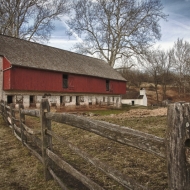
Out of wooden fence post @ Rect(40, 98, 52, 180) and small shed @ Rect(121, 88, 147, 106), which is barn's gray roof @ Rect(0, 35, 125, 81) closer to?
wooden fence post @ Rect(40, 98, 52, 180)

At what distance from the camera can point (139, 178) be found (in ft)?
11.9

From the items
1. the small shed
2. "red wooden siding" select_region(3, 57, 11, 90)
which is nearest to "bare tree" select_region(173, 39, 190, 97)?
the small shed

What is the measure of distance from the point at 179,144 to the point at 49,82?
20559mm

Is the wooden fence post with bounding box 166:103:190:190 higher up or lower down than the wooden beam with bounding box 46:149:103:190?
higher up

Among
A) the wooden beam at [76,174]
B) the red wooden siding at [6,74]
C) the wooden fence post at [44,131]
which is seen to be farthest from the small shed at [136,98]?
the wooden beam at [76,174]

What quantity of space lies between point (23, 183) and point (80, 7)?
119 feet

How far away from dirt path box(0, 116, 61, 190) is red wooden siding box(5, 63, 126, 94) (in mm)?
13215

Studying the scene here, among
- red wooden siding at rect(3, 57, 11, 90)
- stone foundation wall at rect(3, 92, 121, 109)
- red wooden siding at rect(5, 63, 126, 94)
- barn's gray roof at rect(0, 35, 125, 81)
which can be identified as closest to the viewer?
red wooden siding at rect(3, 57, 11, 90)

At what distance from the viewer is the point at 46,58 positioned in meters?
22.7

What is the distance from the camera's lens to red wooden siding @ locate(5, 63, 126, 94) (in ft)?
60.4

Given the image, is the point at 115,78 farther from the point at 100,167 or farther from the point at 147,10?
the point at 100,167

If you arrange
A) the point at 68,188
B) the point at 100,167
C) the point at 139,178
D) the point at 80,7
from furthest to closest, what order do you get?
the point at 80,7
the point at 139,178
the point at 68,188
the point at 100,167

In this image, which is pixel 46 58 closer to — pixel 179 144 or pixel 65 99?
pixel 65 99

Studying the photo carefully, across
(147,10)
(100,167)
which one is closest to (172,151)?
(100,167)
